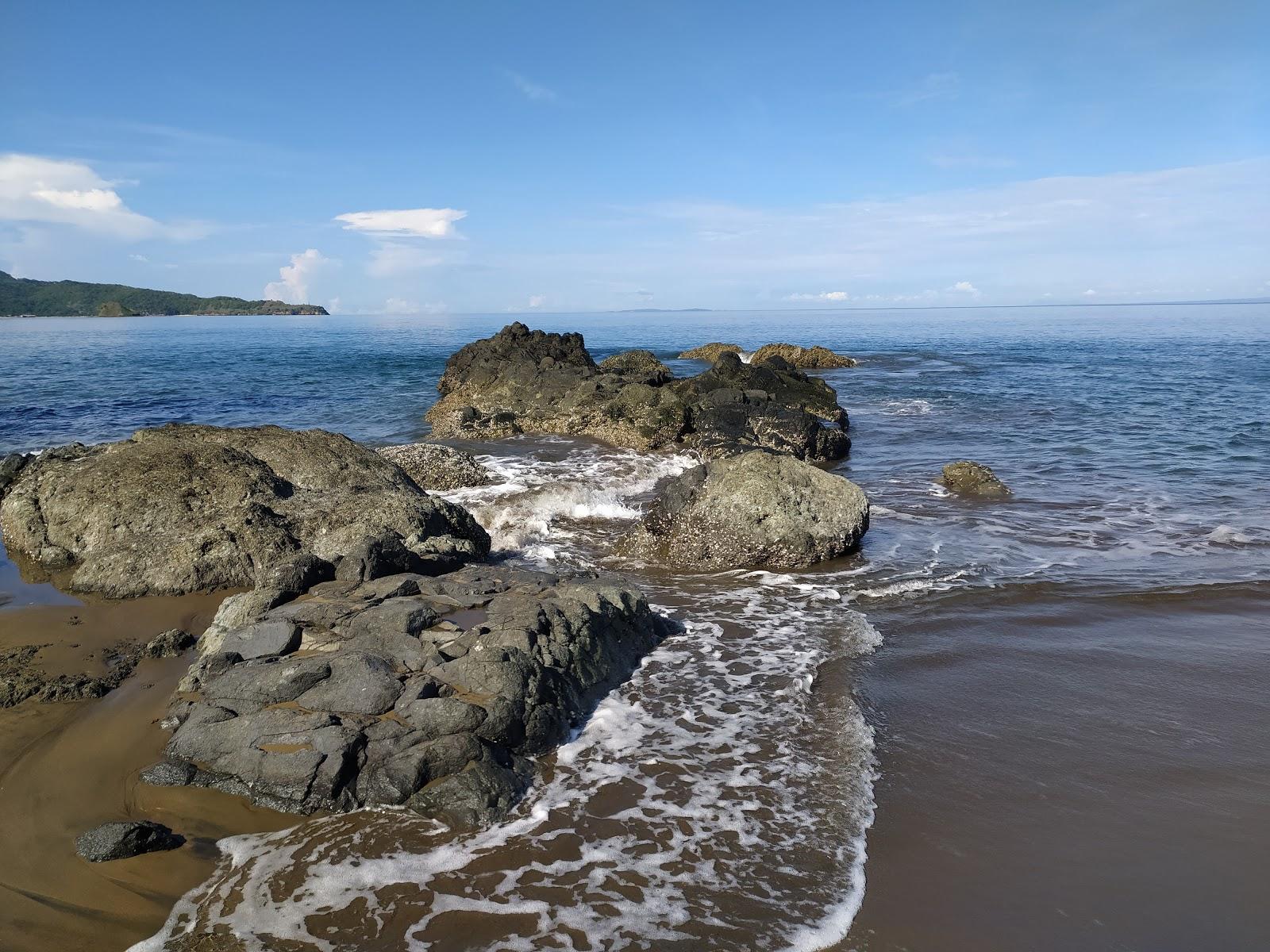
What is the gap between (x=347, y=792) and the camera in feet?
15.0

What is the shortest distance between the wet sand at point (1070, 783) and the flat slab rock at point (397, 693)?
2.20m

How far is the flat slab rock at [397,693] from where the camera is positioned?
4594 mm

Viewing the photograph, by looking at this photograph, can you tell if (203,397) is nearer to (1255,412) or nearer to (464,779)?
(464,779)

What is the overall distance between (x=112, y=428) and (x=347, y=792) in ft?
63.5

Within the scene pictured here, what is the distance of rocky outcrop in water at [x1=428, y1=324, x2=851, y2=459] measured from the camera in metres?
17.1

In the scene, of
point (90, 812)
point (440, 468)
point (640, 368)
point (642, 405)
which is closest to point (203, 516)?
point (90, 812)

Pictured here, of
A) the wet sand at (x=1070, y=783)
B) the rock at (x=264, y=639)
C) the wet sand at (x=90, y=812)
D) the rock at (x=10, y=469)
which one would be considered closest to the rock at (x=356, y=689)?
the rock at (x=264, y=639)

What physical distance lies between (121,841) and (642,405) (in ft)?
50.1

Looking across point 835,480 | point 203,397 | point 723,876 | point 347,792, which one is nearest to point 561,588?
point 347,792

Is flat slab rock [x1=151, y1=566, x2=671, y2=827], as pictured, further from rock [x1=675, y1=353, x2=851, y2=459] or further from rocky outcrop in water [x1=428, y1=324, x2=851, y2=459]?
rocky outcrop in water [x1=428, y1=324, x2=851, y2=459]

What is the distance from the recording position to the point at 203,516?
333 inches

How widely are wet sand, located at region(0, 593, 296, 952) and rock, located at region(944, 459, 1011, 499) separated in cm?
1130

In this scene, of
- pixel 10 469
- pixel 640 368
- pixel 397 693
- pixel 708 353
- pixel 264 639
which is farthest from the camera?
pixel 708 353

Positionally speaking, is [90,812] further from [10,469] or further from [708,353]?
[708,353]
